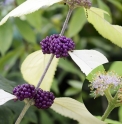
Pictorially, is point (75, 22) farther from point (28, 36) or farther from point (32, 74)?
point (32, 74)

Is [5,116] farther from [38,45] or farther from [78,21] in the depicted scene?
[38,45]

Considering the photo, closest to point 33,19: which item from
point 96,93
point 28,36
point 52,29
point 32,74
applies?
point 28,36

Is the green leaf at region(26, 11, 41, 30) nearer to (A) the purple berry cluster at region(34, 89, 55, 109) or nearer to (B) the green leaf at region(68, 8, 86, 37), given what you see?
(B) the green leaf at region(68, 8, 86, 37)

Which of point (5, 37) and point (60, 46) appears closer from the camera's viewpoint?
point (60, 46)

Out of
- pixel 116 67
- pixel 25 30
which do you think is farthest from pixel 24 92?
pixel 25 30

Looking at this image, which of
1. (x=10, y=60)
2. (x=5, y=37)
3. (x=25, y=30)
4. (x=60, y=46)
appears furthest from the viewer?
(x=10, y=60)

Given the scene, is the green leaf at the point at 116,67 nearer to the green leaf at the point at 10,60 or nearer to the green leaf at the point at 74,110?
the green leaf at the point at 74,110

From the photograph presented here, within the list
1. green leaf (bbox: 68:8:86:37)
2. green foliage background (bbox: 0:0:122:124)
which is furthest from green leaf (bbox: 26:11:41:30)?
green leaf (bbox: 68:8:86:37)
